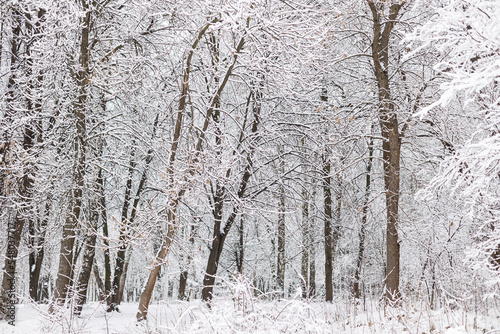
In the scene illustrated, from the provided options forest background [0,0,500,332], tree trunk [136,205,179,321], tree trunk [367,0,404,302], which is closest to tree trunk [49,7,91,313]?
forest background [0,0,500,332]

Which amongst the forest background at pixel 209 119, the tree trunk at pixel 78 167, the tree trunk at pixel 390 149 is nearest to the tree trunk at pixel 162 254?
the forest background at pixel 209 119

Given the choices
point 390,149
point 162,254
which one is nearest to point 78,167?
point 162,254

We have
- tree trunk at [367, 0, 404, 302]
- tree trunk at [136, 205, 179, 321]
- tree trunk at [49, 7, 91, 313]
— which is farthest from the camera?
tree trunk at [49, 7, 91, 313]

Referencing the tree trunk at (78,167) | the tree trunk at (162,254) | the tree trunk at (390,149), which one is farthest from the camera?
the tree trunk at (78,167)

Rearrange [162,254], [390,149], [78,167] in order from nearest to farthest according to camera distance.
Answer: [162,254] → [390,149] → [78,167]

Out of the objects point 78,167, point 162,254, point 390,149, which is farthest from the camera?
point 78,167

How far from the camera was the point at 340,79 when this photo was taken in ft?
43.4

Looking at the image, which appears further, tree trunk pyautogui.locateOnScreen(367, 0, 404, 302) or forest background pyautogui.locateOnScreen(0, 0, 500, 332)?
tree trunk pyautogui.locateOnScreen(367, 0, 404, 302)

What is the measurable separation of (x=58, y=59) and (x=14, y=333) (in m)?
6.20

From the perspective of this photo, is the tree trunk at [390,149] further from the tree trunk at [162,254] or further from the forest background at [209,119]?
the tree trunk at [162,254]

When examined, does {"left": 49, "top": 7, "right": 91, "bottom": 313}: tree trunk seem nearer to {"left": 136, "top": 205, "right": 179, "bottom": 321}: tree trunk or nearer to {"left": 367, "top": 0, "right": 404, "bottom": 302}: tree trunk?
{"left": 136, "top": 205, "right": 179, "bottom": 321}: tree trunk

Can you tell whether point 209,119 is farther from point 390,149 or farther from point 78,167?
point 390,149

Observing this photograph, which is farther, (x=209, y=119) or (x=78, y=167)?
(x=78, y=167)

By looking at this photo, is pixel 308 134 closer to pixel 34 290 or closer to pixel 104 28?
pixel 104 28
